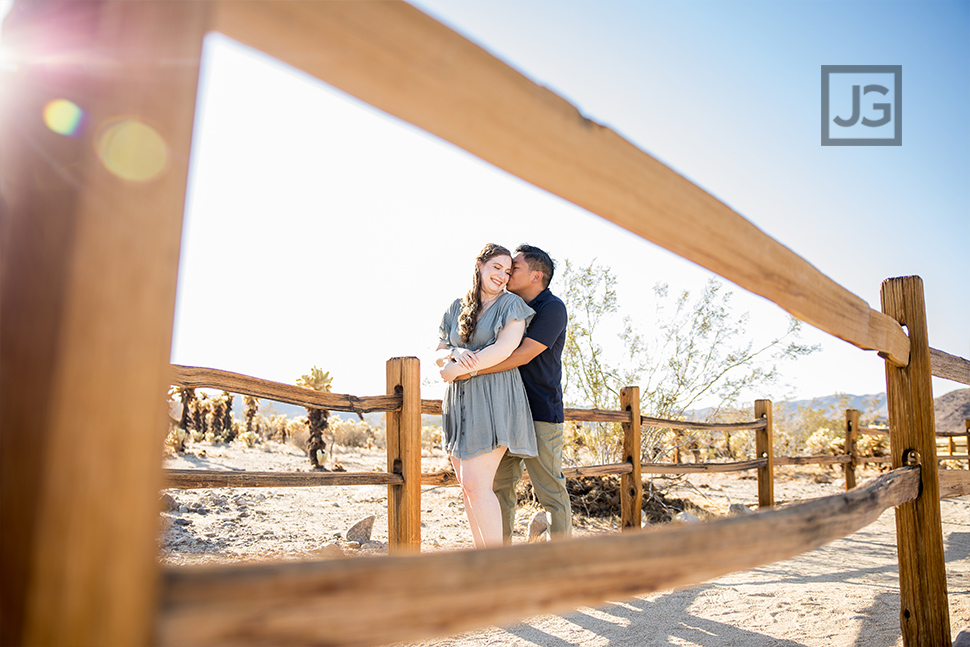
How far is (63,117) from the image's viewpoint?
48cm

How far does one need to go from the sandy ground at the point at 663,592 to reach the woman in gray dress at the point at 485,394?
623mm

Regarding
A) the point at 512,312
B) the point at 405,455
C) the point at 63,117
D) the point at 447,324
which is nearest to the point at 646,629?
the point at 405,455

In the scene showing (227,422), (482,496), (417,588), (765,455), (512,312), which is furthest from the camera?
(227,422)

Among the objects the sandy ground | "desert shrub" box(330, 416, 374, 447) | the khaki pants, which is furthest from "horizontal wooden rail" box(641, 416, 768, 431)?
"desert shrub" box(330, 416, 374, 447)

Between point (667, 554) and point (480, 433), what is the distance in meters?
1.96

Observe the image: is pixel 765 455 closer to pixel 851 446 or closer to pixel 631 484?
pixel 631 484

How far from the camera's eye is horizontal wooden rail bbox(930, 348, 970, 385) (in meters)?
2.41

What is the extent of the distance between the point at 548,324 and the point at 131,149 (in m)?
2.54

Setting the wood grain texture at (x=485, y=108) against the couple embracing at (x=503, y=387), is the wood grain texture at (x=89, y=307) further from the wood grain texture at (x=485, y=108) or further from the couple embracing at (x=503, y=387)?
the couple embracing at (x=503, y=387)

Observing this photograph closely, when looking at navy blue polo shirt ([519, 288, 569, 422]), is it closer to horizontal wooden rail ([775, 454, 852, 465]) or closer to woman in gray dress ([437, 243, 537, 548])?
woman in gray dress ([437, 243, 537, 548])

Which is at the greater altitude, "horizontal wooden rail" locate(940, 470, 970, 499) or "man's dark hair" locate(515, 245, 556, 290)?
"man's dark hair" locate(515, 245, 556, 290)

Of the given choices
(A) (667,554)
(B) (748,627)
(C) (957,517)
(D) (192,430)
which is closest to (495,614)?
(A) (667,554)

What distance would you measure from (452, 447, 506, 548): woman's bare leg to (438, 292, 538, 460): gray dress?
52mm

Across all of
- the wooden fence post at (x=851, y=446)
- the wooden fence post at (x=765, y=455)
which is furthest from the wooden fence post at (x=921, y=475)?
the wooden fence post at (x=851, y=446)
